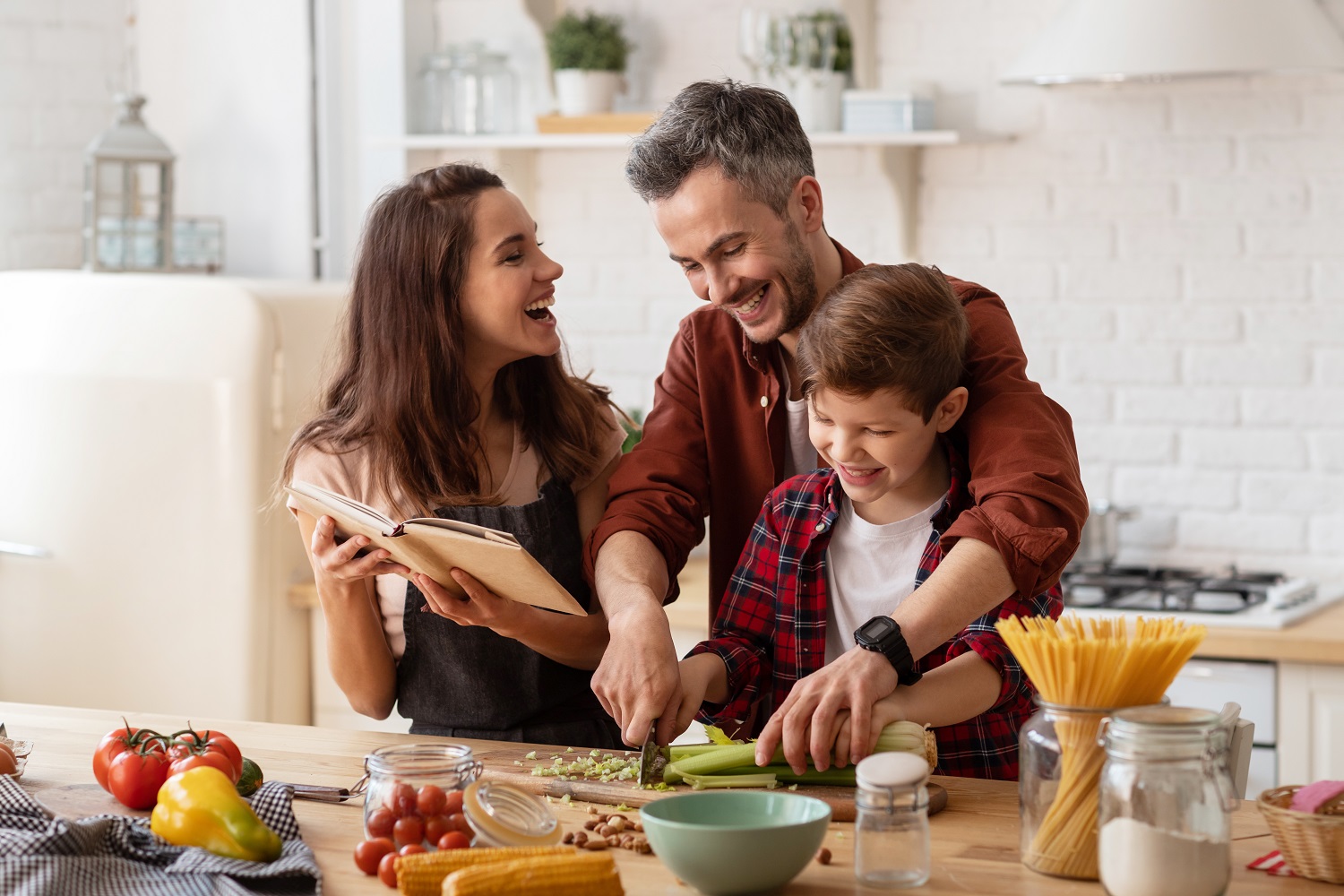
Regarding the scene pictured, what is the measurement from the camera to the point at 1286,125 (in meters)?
3.26

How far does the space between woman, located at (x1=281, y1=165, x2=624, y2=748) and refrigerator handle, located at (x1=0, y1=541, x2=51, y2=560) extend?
1.38m

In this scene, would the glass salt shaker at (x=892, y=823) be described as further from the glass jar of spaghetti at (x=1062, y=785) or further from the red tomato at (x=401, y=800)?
the red tomato at (x=401, y=800)

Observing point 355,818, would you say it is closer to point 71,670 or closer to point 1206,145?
point 71,670

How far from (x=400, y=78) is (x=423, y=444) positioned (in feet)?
6.21

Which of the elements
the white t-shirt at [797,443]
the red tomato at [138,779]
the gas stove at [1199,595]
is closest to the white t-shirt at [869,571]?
the white t-shirt at [797,443]

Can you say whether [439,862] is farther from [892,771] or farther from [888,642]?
[888,642]

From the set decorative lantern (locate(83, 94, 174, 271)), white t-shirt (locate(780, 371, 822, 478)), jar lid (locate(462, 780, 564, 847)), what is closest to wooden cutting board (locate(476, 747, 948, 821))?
jar lid (locate(462, 780, 564, 847))

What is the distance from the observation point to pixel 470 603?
1938mm

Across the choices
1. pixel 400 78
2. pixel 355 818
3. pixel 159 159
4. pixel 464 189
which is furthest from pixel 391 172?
pixel 355 818

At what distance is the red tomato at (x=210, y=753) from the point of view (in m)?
1.65

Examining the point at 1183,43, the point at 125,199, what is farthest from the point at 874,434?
the point at 125,199

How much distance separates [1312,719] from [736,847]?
1.89 meters

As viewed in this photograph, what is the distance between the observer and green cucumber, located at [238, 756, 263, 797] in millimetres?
1714

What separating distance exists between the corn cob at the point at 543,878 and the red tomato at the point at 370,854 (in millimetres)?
149
